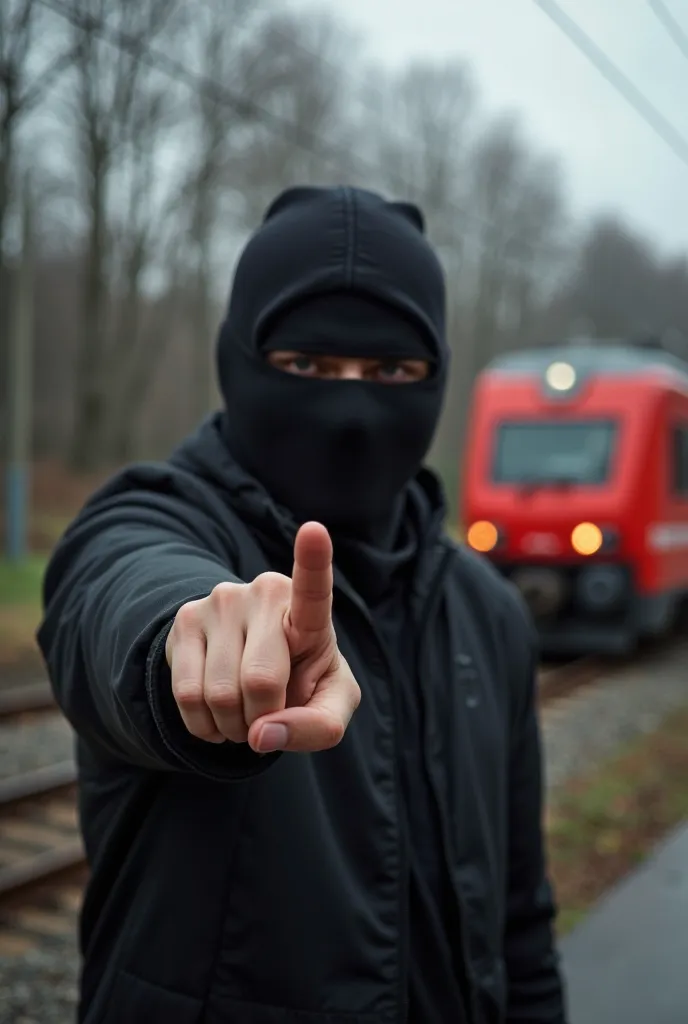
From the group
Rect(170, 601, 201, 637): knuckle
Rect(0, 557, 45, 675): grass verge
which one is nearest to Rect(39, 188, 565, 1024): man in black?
Rect(170, 601, 201, 637): knuckle

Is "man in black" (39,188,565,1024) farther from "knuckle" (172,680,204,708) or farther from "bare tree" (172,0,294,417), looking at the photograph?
"bare tree" (172,0,294,417)

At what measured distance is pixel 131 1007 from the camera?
1.48 meters

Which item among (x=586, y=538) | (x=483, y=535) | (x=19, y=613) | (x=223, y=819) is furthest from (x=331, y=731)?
(x=19, y=613)

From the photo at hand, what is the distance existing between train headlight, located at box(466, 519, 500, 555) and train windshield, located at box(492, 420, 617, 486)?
496 millimetres

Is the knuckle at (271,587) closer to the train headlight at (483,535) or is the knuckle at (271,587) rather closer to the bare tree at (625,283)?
the train headlight at (483,535)

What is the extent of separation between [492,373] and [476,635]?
10.1m

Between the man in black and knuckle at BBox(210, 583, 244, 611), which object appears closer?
knuckle at BBox(210, 583, 244, 611)

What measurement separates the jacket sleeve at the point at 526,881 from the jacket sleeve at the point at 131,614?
714mm

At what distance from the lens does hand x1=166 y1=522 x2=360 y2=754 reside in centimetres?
101

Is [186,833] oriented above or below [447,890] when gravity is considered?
above

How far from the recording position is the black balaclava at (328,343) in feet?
5.78

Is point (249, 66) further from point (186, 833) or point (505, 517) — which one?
point (186, 833)

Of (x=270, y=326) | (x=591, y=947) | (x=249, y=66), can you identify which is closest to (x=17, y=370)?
(x=249, y=66)

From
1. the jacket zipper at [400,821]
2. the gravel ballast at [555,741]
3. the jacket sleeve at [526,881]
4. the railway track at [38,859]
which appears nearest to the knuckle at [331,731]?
the jacket zipper at [400,821]
